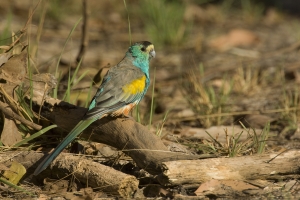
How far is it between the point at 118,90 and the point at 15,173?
1.13m

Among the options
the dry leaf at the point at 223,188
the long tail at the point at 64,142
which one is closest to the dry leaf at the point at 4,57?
the long tail at the point at 64,142

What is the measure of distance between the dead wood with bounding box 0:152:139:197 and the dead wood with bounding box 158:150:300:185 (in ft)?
0.84

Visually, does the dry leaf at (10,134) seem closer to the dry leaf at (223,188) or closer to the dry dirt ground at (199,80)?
the dry dirt ground at (199,80)

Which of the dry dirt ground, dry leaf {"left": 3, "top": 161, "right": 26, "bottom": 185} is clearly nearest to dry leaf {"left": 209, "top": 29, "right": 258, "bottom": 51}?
the dry dirt ground

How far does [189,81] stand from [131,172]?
216cm

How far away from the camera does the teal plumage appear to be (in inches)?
164

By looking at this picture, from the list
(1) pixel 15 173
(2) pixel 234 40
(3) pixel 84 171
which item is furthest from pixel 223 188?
(2) pixel 234 40

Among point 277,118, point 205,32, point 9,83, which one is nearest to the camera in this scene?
point 9,83

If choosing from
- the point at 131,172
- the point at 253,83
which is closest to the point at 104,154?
the point at 131,172

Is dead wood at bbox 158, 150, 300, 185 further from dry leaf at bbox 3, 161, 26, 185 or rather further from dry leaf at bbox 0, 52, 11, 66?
dry leaf at bbox 0, 52, 11, 66

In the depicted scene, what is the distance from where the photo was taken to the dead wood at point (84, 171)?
3.87 metres

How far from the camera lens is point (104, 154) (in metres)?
4.58

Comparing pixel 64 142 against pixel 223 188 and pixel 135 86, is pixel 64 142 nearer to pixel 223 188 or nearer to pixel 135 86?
pixel 135 86

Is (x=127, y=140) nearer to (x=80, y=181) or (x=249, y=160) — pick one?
(x=80, y=181)
